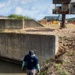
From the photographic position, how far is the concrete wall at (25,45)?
48.2 ft

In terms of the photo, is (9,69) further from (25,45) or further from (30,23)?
(30,23)

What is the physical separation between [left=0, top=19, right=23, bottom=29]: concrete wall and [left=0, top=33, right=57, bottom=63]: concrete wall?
4.32m

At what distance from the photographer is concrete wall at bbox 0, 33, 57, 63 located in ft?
48.2

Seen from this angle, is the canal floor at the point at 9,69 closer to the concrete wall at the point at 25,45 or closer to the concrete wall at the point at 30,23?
the concrete wall at the point at 25,45

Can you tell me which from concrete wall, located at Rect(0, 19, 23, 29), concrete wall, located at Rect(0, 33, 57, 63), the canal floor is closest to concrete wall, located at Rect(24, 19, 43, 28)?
concrete wall, located at Rect(0, 19, 23, 29)

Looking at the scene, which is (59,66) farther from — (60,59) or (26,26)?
(26,26)

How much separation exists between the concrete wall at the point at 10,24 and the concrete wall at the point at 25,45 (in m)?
4.32

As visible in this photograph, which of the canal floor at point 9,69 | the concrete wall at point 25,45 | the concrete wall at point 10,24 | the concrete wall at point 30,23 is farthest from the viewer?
the concrete wall at point 30,23

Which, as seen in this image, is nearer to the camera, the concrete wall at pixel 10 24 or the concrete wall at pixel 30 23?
the concrete wall at pixel 10 24

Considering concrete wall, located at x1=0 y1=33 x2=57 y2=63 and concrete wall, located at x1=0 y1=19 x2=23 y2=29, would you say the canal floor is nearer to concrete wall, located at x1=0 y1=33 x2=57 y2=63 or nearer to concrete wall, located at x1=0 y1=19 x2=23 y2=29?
concrete wall, located at x1=0 y1=33 x2=57 y2=63

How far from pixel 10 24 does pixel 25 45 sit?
6.73 meters

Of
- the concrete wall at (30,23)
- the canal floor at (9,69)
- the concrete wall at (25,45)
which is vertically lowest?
the canal floor at (9,69)

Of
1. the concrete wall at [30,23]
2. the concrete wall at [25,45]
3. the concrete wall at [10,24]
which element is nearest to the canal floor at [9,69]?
the concrete wall at [25,45]

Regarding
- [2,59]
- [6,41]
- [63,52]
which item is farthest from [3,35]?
[63,52]
